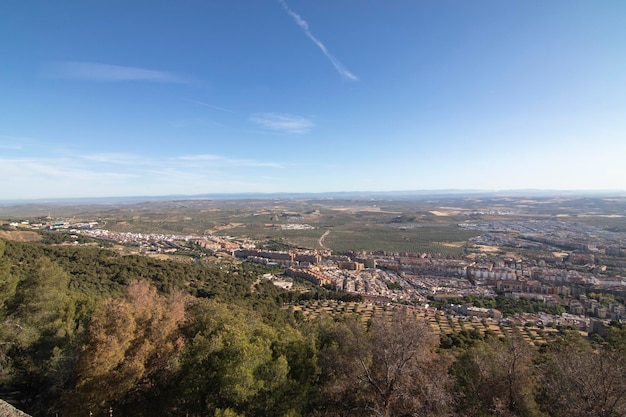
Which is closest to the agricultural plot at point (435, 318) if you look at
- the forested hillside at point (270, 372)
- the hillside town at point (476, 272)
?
the hillside town at point (476, 272)

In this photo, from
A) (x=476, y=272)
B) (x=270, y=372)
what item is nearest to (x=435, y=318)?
(x=270, y=372)

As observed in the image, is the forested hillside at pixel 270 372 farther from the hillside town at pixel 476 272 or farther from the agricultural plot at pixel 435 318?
the hillside town at pixel 476 272

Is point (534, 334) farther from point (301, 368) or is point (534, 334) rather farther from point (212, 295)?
point (212, 295)

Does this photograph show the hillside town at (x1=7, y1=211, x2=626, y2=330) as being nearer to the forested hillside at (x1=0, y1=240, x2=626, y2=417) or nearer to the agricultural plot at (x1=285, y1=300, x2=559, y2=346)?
the agricultural plot at (x1=285, y1=300, x2=559, y2=346)

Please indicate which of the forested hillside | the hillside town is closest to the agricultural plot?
the hillside town

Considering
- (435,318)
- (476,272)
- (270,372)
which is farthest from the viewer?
(476,272)

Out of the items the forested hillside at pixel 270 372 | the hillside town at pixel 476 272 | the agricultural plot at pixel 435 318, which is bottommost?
the hillside town at pixel 476 272

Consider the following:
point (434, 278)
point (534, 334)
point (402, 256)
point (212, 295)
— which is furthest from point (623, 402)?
point (402, 256)

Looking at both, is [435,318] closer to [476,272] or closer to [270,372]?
[270,372]
